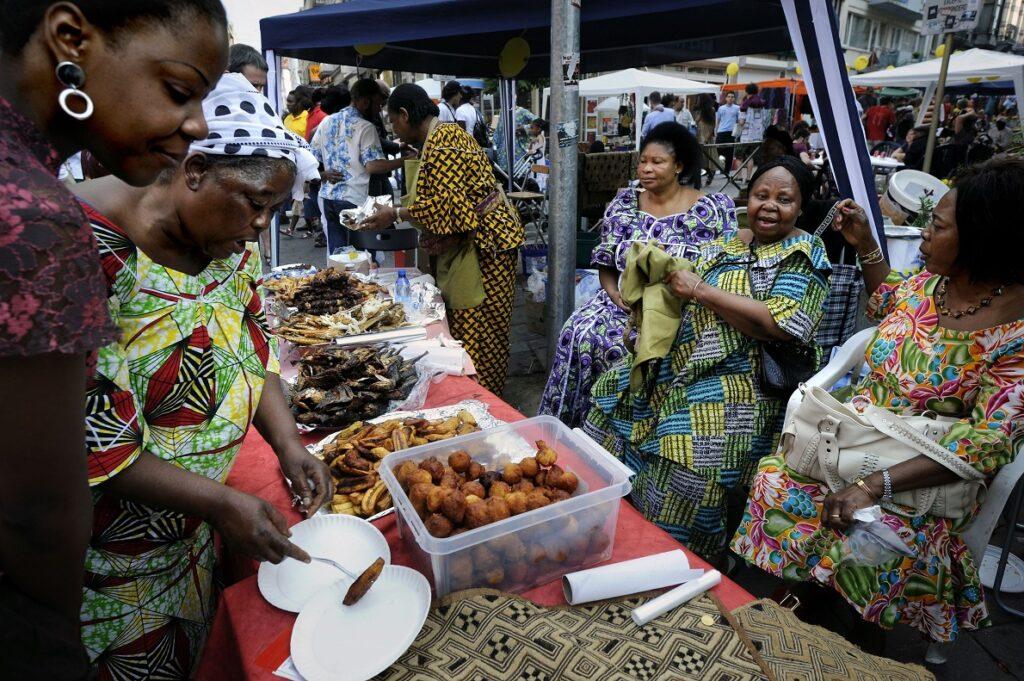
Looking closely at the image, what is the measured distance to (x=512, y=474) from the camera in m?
1.53

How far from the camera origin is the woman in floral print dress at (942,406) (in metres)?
1.92

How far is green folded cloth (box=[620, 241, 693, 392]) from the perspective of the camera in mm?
2789

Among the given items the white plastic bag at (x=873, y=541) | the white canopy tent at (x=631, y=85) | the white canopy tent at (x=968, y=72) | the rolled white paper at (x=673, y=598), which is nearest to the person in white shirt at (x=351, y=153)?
the white plastic bag at (x=873, y=541)

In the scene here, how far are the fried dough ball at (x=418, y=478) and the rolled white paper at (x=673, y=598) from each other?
1.84ft

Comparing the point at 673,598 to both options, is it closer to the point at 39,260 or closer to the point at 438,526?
the point at 438,526

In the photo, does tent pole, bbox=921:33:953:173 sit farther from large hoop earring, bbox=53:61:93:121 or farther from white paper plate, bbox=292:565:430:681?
large hoop earring, bbox=53:61:93:121

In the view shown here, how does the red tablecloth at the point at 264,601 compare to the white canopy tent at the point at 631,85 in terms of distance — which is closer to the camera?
the red tablecloth at the point at 264,601

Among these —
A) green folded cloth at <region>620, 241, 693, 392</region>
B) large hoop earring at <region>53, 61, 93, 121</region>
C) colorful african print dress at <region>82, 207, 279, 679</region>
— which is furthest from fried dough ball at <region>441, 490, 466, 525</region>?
green folded cloth at <region>620, 241, 693, 392</region>

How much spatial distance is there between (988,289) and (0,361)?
2577 millimetres

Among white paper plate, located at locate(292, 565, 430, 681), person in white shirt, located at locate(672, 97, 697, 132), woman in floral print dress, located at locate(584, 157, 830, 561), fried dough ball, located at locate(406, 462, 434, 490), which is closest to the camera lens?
white paper plate, located at locate(292, 565, 430, 681)

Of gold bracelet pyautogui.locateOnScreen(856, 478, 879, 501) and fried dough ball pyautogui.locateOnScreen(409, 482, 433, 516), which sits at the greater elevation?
fried dough ball pyautogui.locateOnScreen(409, 482, 433, 516)

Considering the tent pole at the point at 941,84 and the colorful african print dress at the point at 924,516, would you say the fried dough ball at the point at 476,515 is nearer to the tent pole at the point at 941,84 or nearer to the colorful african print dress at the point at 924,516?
the colorful african print dress at the point at 924,516

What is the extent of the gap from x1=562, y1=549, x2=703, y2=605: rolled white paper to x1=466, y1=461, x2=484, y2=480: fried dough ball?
0.34 m

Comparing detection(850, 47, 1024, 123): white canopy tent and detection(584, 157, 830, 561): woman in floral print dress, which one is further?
detection(850, 47, 1024, 123): white canopy tent
